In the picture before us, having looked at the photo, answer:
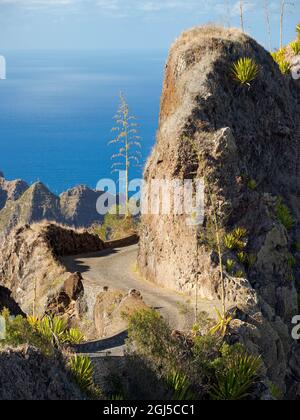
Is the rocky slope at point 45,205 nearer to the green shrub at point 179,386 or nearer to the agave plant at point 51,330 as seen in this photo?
the agave plant at point 51,330

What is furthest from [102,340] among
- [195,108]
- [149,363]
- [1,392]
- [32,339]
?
[195,108]

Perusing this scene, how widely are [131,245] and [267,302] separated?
45.9ft

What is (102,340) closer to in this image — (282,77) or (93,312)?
(93,312)

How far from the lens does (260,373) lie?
25859 millimetres

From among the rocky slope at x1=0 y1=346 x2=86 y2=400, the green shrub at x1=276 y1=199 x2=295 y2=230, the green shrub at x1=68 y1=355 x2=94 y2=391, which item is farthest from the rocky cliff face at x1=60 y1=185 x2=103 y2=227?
the rocky slope at x1=0 y1=346 x2=86 y2=400

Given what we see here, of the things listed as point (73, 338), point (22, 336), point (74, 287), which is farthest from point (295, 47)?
point (22, 336)

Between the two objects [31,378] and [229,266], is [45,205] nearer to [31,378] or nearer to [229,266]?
[229,266]

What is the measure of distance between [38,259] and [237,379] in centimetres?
1814

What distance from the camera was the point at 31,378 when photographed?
18.8 m

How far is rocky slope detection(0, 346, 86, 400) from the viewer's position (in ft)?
59.3

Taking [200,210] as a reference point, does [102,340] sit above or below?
below

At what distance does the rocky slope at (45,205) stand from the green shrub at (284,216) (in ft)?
283

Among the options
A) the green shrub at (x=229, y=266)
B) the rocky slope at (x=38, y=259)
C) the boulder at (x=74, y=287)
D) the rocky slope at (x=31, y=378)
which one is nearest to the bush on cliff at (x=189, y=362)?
the rocky slope at (x=31, y=378)

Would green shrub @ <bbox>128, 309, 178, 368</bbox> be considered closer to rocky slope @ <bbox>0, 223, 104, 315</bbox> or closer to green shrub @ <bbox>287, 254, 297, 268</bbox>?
green shrub @ <bbox>287, 254, 297, 268</bbox>
